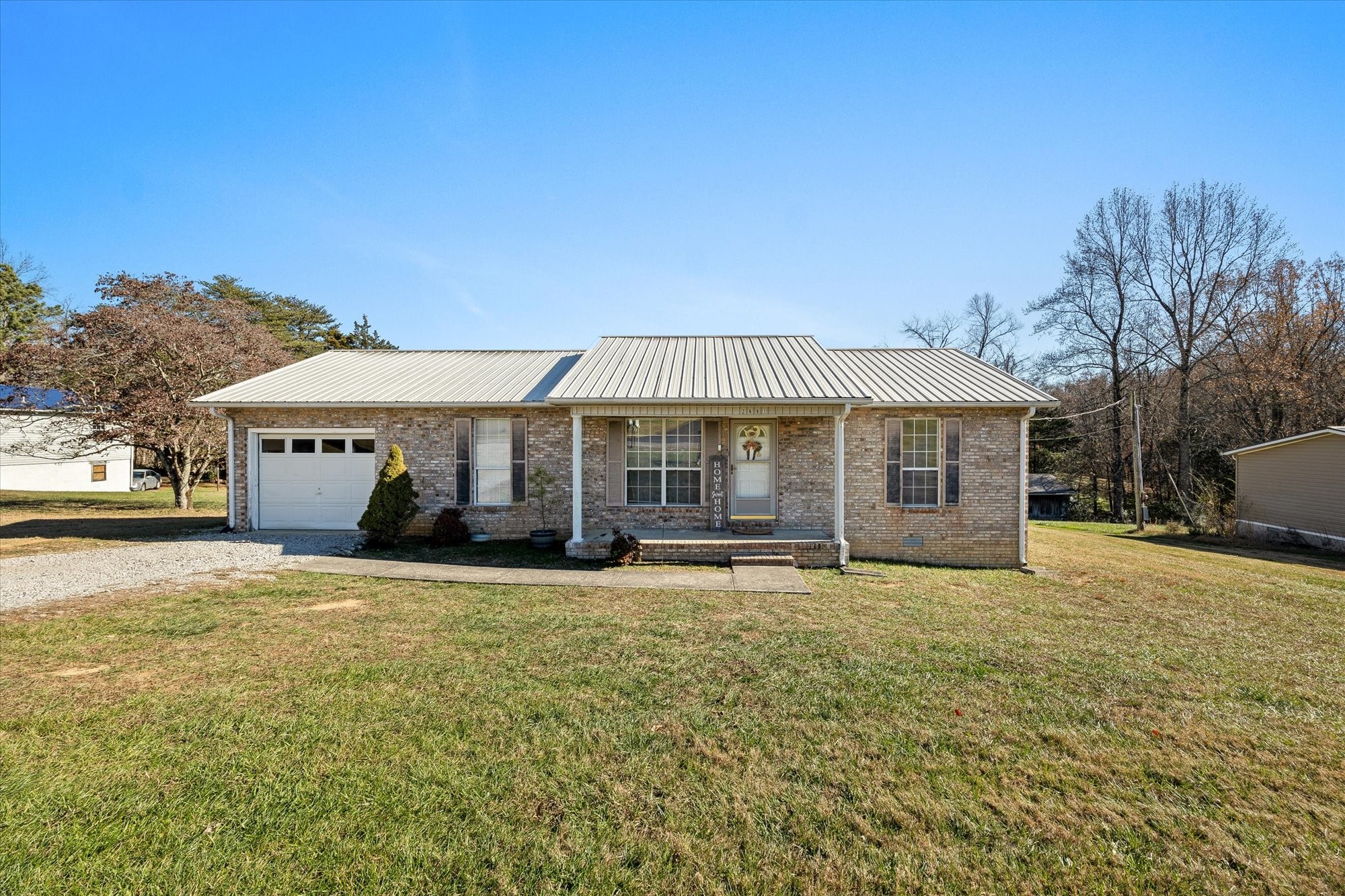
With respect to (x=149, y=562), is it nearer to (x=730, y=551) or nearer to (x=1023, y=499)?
(x=730, y=551)

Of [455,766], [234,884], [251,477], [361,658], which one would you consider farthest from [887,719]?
[251,477]

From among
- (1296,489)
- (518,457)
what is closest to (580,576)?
(518,457)

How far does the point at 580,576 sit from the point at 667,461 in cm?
358

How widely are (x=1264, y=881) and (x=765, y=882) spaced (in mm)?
2392

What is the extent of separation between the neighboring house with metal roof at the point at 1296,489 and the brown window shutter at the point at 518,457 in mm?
21323

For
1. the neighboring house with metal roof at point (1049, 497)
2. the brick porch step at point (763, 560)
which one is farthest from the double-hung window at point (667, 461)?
the neighboring house with metal roof at point (1049, 497)

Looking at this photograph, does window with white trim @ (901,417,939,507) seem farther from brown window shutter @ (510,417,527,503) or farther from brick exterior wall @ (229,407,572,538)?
brown window shutter @ (510,417,527,503)

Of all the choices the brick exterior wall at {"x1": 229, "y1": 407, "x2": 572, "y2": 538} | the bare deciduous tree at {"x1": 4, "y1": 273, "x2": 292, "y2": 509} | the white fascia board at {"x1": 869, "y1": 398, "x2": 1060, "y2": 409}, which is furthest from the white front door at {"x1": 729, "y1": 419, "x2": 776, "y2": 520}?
the bare deciduous tree at {"x1": 4, "y1": 273, "x2": 292, "y2": 509}

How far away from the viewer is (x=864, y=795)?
3.25m

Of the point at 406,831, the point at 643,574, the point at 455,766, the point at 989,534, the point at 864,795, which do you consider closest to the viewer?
the point at 406,831

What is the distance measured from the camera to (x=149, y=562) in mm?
9500

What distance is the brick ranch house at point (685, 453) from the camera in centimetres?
1067

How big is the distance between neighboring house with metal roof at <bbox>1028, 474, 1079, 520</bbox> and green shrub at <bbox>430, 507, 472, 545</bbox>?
31.7 metres

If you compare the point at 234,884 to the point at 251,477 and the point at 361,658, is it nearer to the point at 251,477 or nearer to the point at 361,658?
the point at 361,658
